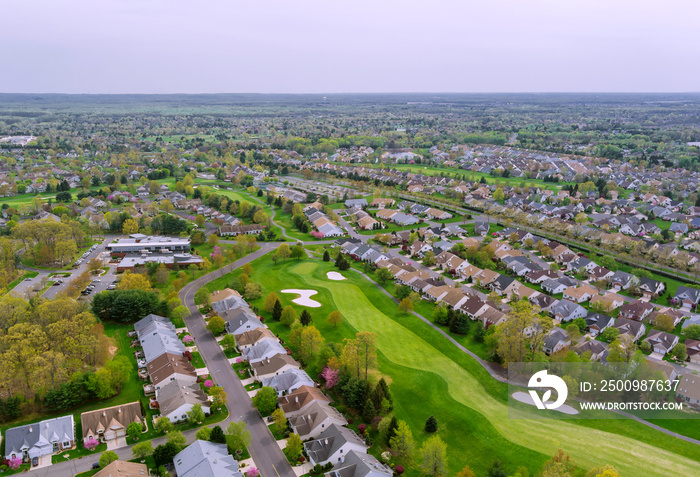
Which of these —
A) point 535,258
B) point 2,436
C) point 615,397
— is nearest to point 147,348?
point 2,436

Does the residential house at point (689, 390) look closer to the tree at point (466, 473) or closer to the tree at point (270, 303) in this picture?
the tree at point (466, 473)

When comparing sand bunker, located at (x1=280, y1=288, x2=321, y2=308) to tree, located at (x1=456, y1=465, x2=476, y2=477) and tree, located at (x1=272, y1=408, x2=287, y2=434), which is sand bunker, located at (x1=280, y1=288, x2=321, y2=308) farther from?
tree, located at (x1=456, y1=465, x2=476, y2=477)

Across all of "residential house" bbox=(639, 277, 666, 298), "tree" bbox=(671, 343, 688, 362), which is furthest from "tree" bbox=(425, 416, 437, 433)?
"residential house" bbox=(639, 277, 666, 298)

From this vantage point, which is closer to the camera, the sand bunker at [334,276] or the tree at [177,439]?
the tree at [177,439]

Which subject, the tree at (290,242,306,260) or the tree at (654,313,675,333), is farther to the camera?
the tree at (290,242,306,260)

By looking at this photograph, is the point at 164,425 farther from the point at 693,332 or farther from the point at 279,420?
the point at 693,332

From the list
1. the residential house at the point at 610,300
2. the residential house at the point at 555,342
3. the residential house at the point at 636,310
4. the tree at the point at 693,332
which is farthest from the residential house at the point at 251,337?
the tree at the point at 693,332
